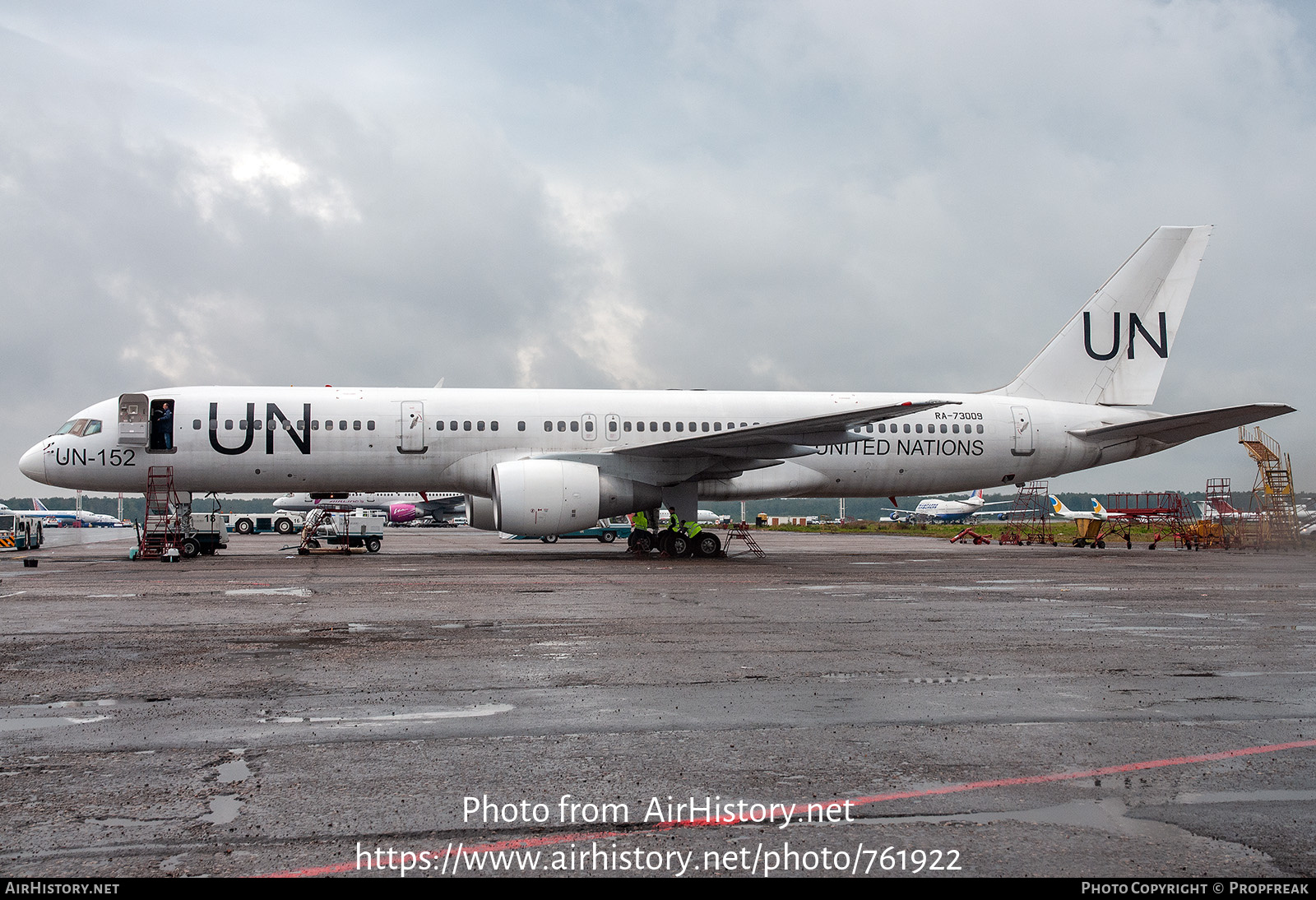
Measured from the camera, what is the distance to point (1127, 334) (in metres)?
25.6

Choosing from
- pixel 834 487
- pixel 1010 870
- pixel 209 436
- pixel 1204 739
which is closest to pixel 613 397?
pixel 834 487

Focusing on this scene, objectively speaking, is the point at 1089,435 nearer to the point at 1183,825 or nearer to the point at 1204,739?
the point at 1204,739

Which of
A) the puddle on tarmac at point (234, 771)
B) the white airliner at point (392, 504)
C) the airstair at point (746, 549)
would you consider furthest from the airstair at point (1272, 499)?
the white airliner at point (392, 504)

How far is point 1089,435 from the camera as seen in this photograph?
80.3 ft

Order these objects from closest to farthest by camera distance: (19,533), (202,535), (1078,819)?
(1078,819), (202,535), (19,533)

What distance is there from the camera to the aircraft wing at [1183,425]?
21.2 metres

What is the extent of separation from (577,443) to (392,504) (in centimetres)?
5768

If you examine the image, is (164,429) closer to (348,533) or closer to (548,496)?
(348,533)

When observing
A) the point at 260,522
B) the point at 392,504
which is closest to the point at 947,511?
the point at 392,504

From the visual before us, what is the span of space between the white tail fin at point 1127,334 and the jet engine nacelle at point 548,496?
1298 centimetres

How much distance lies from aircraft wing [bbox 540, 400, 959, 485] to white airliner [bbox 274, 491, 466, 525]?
4477 centimetres

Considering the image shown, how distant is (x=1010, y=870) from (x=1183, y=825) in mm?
933

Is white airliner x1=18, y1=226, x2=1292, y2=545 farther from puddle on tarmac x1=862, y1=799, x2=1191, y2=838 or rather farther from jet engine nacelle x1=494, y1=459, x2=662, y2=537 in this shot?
puddle on tarmac x1=862, y1=799, x2=1191, y2=838

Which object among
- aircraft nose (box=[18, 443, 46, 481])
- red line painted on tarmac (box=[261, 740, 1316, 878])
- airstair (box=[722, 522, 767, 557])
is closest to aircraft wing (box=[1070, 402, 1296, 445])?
airstair (box=[722, 522, 767, 557])
